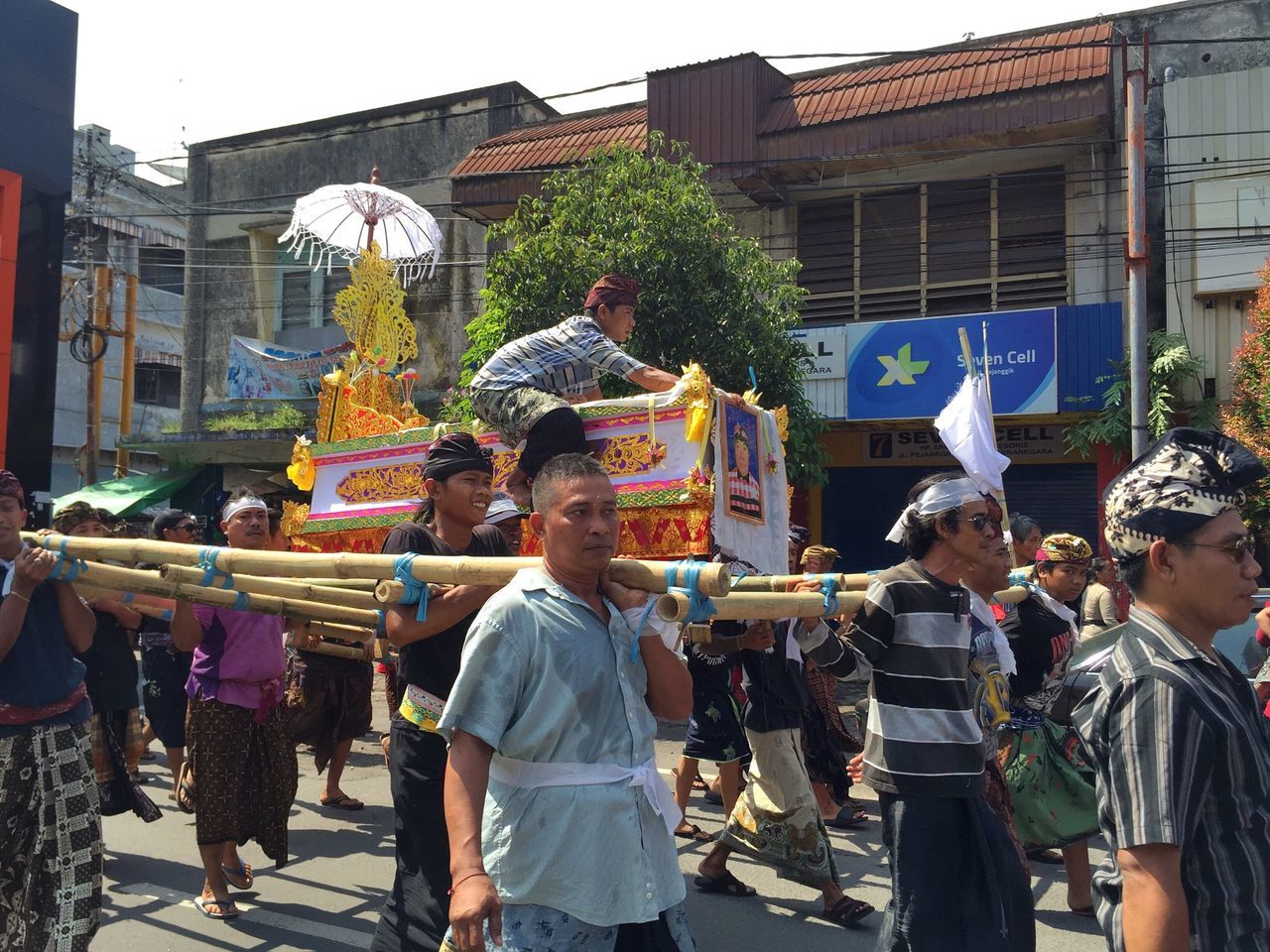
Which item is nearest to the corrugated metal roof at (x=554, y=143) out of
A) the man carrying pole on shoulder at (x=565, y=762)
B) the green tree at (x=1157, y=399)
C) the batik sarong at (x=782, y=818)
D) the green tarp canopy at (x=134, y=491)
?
the green tree at (x=1157, y=399)

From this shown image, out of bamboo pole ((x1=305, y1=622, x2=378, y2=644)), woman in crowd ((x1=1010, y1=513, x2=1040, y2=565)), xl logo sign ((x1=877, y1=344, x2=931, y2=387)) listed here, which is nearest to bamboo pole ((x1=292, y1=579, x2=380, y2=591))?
bamboo pole ((x1=305, y1=622, x2=378, y2=644))

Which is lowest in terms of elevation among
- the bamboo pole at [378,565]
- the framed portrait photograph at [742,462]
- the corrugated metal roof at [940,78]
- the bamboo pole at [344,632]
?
the bamboo pole at [344,632]

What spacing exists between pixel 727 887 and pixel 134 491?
56.5 feet

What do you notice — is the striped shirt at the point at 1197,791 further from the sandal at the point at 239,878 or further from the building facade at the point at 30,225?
the building facade at the point at 30,225

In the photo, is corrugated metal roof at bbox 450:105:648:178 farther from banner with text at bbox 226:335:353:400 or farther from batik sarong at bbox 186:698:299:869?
batik sarong at bbox 186:698:299:869

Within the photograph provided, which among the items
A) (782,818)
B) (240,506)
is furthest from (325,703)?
(782,818)

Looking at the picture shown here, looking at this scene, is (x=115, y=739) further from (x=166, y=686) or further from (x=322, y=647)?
(x=322, y=647)

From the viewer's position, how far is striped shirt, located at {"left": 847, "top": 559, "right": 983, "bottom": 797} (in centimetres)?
359

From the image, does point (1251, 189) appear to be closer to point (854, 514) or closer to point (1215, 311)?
point (1215, 311)

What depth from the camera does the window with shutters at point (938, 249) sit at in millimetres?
14203

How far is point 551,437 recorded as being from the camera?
14.9 feet

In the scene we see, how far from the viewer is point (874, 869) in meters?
6.16

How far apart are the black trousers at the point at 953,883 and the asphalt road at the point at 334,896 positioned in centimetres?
158

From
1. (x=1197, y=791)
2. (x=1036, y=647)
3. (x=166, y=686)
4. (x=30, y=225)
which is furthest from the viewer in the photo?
(x=30, y=225)
